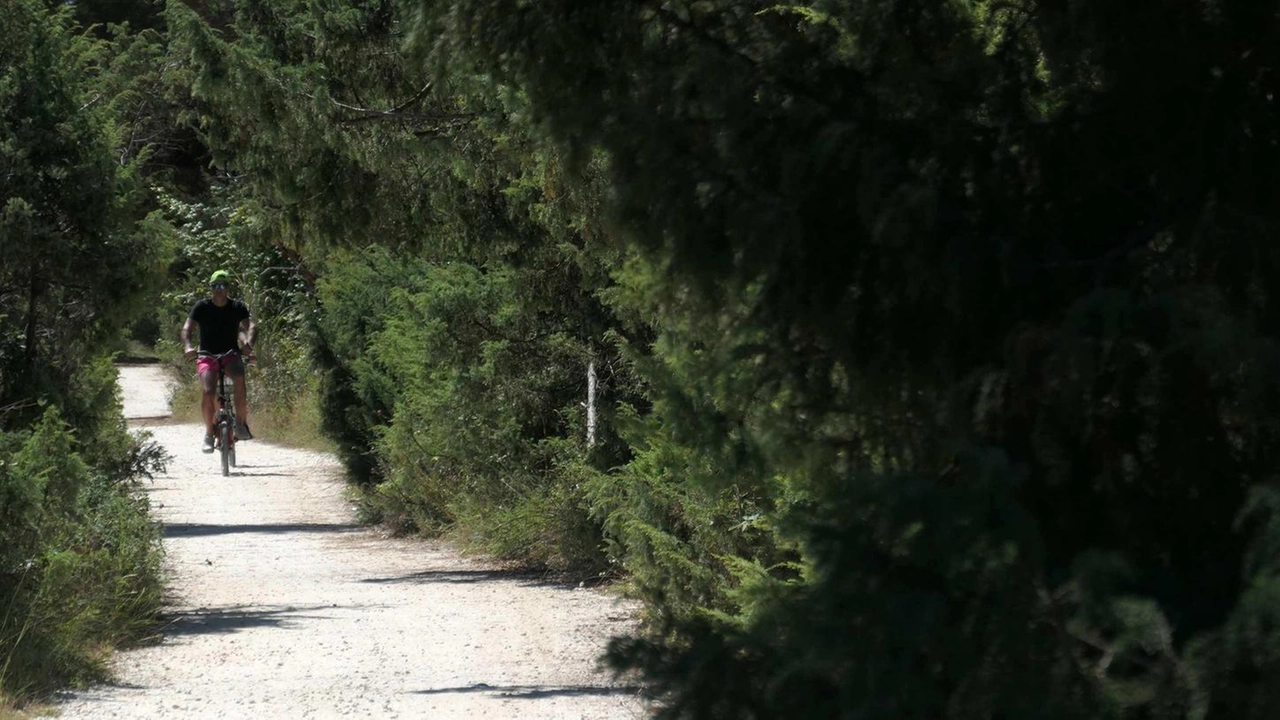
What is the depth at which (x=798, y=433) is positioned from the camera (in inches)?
159

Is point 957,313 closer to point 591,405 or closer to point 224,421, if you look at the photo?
point 591,405

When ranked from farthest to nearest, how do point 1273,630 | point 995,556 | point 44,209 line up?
point 44,209, point 995,556, point 1273,630

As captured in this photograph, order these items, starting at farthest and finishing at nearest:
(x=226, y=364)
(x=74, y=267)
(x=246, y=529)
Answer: (x=226, y=364) < (x=246, y=529) < (x=74, y=267)

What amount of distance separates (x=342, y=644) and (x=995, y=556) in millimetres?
6197

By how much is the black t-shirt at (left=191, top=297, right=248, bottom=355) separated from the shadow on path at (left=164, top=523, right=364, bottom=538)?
1.97 m

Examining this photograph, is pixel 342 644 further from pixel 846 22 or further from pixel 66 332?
pixel 846 22

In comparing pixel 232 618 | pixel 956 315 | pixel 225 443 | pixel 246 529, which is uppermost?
pixel 956 315

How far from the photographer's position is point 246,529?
14242 millimetres

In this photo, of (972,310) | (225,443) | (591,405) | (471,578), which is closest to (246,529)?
(225,443)

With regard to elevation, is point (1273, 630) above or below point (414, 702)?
above

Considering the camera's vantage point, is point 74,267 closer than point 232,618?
Yes

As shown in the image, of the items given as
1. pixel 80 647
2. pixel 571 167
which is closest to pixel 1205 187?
pixel 571 167

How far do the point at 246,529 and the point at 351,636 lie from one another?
18.9ft

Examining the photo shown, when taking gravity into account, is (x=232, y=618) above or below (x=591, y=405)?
below
